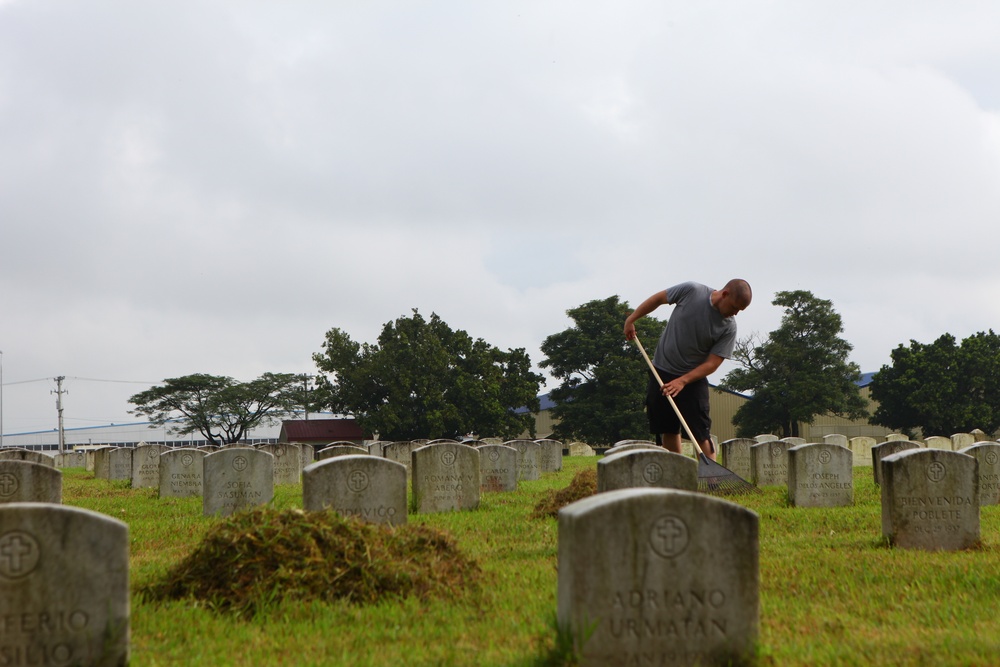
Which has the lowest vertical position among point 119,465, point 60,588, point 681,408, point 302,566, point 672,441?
point 302,566

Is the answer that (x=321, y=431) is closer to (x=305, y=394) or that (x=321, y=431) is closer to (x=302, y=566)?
(x=305, y=394)

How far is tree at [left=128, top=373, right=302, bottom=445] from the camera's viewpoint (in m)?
60.9

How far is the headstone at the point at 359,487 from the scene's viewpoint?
28.0ft

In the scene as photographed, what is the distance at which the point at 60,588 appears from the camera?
4375mm

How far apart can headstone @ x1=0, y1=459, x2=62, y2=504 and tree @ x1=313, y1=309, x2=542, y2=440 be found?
37.9m

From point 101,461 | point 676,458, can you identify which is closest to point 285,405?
point 101,461

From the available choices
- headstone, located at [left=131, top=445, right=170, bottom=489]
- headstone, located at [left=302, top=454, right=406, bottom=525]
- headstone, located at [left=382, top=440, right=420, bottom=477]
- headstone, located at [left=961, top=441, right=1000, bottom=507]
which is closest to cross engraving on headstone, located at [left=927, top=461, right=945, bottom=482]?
headstone, located at [left=302, top=454, right=406, bottom=525]

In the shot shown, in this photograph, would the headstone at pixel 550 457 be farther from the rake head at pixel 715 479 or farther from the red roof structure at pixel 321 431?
the red roof structure at pixel 321 431

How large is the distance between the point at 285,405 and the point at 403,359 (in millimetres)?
16296

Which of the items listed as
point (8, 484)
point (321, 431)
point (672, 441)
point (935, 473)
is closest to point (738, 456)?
point (672, 441)

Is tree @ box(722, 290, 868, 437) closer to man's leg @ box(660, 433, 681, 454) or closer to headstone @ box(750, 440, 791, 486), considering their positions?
headstone @ box(750, 440, 791, 486)

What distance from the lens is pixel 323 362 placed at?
53.0 m

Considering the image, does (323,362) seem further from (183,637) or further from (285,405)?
(183,637)

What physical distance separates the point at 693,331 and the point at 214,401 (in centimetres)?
5555
